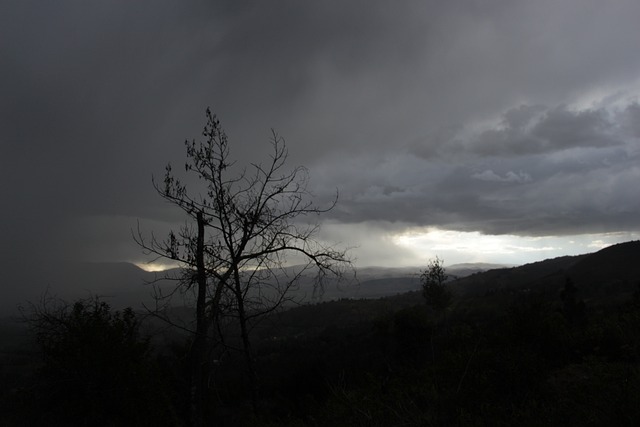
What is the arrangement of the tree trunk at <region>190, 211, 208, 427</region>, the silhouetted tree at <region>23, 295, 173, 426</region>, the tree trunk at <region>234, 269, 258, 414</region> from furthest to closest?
the silhouetted tree at <region>23, 295, 173, 426</region>
the tree trunk at <region>234, 269, 258, 414</region>
the tree trunk at <region>190, 211, 208, 427</region>

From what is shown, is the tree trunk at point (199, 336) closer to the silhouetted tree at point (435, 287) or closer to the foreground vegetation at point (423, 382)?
the foreground vegetation at point (423, 382)

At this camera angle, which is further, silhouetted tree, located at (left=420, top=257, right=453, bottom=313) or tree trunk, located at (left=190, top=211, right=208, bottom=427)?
silhouetted tree, located at (left=420, top=257, right=453, bottom=313)

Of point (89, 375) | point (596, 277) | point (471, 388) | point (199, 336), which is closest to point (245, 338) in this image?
point (199, 336)

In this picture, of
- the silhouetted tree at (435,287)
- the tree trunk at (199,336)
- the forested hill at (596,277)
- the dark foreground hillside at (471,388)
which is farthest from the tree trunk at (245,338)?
the forested hill at (596,277)

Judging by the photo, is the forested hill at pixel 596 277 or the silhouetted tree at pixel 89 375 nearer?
the silhouetted tree at pixel 89 375

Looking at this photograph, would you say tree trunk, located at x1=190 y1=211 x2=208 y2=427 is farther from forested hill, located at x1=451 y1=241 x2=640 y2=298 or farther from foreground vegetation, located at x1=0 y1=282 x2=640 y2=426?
forested hill, located at x1=451 y1=241 x2=640 y2=298

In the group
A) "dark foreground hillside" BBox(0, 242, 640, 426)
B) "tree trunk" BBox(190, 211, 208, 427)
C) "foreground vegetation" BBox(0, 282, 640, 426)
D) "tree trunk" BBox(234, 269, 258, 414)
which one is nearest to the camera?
"dark foreground hillside" BBox(0, 242, 640, 426)

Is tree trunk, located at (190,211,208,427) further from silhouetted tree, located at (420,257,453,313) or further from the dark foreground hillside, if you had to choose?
silhouetted tree, located at (420,257,453,313)

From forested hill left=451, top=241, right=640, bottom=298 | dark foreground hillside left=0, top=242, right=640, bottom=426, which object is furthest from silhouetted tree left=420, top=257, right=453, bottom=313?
forested hill left=451, top=241, right=640, bottom=298

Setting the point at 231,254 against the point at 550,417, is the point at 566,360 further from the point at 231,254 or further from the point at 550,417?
the point at 231,254

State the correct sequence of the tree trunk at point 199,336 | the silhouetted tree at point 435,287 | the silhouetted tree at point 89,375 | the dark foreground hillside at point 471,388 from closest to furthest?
the dark foreground hillside at point 471,388 → the tree trunk at point 199,336 → the silhouetted tree at point 89,375 → the silhouetted tree at point 435,287

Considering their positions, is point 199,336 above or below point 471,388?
above

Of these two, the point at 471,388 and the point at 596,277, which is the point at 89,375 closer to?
the point at 471,388

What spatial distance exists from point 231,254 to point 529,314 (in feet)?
26.4
